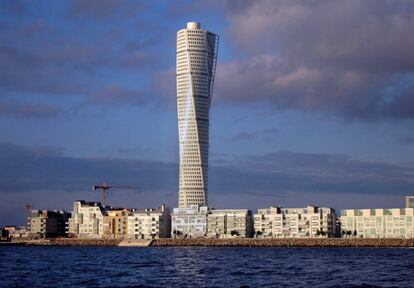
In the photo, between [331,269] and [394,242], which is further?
[394,242]

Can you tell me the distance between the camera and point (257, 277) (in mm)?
74500

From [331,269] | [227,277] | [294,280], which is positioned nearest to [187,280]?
[227,277]

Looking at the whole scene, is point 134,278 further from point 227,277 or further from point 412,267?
point 412,267

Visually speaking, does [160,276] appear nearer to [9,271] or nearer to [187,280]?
[187,280]

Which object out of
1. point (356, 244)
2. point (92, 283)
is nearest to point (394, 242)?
point (356, 244)

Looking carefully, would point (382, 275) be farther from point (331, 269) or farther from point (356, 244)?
point (356, 244)

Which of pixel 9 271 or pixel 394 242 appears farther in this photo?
pixel 394 242

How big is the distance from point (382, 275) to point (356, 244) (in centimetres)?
11819

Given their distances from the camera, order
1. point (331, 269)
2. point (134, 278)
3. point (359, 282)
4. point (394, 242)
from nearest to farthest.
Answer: point (359, 282)
point (134, 278)
point (331, 269)
point (394, 242)

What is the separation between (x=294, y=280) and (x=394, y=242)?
12738cm

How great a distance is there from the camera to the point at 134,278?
73688mm

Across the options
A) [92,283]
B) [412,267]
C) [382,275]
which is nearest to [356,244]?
[412,267]

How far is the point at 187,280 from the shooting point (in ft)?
232

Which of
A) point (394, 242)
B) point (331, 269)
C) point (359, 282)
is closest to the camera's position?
point (359, 282)
